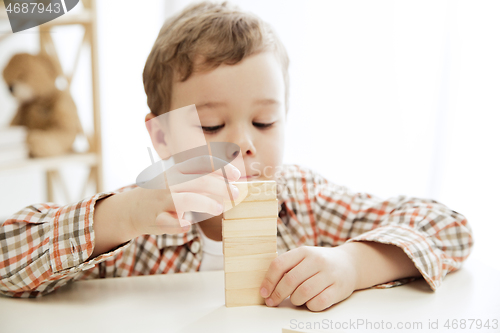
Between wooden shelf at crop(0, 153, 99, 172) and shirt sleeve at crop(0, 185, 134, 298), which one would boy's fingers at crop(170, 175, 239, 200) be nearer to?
shirt sleeve at crop(0, 185, 134, 298)

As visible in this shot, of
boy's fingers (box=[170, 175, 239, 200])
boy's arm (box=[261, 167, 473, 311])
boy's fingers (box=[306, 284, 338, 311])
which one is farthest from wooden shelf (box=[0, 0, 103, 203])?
boy's fingers (box=[306, 284, 338, 311])

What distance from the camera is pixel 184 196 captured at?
Answer: 1.54ft

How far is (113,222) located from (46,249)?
0.33 feet

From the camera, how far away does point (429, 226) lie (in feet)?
2.18

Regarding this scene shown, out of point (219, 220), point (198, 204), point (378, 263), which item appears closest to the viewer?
point (198, 204)

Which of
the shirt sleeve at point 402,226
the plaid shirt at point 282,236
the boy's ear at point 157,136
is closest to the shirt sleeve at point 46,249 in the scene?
the plaid shirt at point 282,236

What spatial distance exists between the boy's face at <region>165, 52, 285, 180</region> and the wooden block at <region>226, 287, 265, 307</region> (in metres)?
0.18

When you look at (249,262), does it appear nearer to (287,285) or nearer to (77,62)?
(287,285)

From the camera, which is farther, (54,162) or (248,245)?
(54,162)

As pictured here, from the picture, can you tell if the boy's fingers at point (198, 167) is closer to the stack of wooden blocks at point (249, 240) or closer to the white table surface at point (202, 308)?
the stack of wooden blocks at point (249, 240)

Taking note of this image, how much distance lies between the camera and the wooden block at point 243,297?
0.49 meters

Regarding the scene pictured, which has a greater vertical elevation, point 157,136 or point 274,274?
point 157,136

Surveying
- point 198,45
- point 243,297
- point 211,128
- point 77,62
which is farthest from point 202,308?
point 77,62

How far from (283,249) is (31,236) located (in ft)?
1.40
